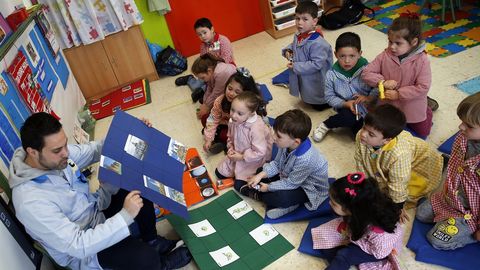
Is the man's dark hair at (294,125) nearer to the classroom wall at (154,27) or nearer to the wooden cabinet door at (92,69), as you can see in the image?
the wooden cabinet door at (92,69)

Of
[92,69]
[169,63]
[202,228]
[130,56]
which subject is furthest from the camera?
[169,63]

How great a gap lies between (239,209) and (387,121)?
112 centimetres

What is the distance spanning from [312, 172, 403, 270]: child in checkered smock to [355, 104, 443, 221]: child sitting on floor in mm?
175

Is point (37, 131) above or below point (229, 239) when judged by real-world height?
above

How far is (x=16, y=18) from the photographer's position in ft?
8.92

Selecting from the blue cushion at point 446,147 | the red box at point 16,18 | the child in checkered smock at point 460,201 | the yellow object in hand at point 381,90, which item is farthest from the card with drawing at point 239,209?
the red box at point 16,18

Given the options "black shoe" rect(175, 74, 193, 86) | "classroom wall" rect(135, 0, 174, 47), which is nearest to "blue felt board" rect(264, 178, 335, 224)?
"black shoe" rect(175, 74, 193, 86)

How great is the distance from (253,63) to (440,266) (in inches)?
120

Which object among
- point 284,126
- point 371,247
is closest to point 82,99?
point 284,126

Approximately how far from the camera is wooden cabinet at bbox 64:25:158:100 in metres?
4.01

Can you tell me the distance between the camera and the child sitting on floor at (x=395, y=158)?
1.84 metres

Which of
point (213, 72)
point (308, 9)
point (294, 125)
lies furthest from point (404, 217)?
point (213, 72)

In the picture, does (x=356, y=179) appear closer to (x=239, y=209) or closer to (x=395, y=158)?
(x=395, y=158)

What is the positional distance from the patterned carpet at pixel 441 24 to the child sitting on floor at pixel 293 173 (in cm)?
228
